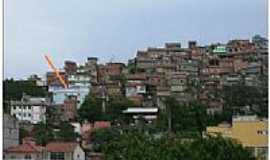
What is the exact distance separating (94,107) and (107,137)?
1622mm

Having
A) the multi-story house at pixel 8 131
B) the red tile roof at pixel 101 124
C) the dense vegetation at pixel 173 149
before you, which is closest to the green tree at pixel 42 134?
the red tile roof at pixel 101 124

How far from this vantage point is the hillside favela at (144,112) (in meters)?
2.51

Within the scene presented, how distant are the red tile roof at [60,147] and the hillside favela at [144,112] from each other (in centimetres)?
1

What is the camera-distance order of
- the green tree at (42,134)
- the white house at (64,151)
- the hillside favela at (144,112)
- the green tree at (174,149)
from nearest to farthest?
the hillside favela at (144,112)
the green tree at (174,149)
the white house at (64,151)
the green tree at (42,134)

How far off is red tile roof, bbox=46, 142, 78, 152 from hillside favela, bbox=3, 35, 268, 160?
0.01 m

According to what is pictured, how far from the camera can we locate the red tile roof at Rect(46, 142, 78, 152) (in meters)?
5.73

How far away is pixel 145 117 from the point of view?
7.38 metres

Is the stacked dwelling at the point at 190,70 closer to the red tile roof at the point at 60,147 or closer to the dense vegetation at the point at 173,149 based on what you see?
the red tile roof at the point at 60,147

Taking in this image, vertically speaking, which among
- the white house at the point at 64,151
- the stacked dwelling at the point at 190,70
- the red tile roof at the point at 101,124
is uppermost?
the stacked dwelling at the point at 190,70

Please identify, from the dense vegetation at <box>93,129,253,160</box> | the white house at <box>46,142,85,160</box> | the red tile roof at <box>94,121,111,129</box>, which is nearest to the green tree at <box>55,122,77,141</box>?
the white house at <box>46,142,85,160</box>

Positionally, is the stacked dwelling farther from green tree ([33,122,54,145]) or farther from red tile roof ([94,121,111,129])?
green tree ([33,122,54,145])

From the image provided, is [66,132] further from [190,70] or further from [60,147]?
[190,70]

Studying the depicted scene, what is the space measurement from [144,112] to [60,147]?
2.33 metres

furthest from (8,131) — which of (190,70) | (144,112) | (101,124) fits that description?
(190,70)
